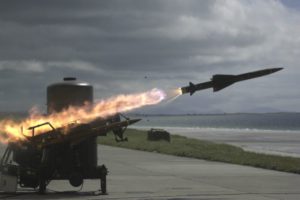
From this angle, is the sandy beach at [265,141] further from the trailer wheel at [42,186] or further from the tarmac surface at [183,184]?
the trailer wheel at [42,186]

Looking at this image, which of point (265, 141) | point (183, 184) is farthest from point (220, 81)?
point (265, 141)

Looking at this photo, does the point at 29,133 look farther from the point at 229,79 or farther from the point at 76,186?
the point at 229,79

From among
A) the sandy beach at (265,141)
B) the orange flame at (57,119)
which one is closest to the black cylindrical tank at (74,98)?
the orange flame at (57,119)

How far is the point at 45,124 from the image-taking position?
49.8 feet

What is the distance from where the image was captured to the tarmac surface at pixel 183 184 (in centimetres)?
1456

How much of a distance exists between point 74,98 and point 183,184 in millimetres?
3981

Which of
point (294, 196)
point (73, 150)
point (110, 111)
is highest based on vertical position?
point (110, 111)

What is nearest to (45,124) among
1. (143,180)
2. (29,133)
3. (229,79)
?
(29,133)

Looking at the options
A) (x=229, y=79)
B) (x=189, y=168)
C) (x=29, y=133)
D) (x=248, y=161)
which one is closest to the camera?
(x=29, y=133)

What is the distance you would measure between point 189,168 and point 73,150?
7.96 m

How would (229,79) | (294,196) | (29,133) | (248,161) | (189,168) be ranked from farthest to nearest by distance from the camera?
(248,161) → (189,168) → (229,79) → (29,133) → (294,196)

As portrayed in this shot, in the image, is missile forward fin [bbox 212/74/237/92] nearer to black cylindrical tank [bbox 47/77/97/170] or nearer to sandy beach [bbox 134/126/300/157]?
black cylindrical tank [bbox 47/77/97/170]

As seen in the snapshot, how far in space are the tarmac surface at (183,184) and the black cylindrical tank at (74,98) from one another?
2.87 feet

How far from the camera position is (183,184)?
56.2ft
